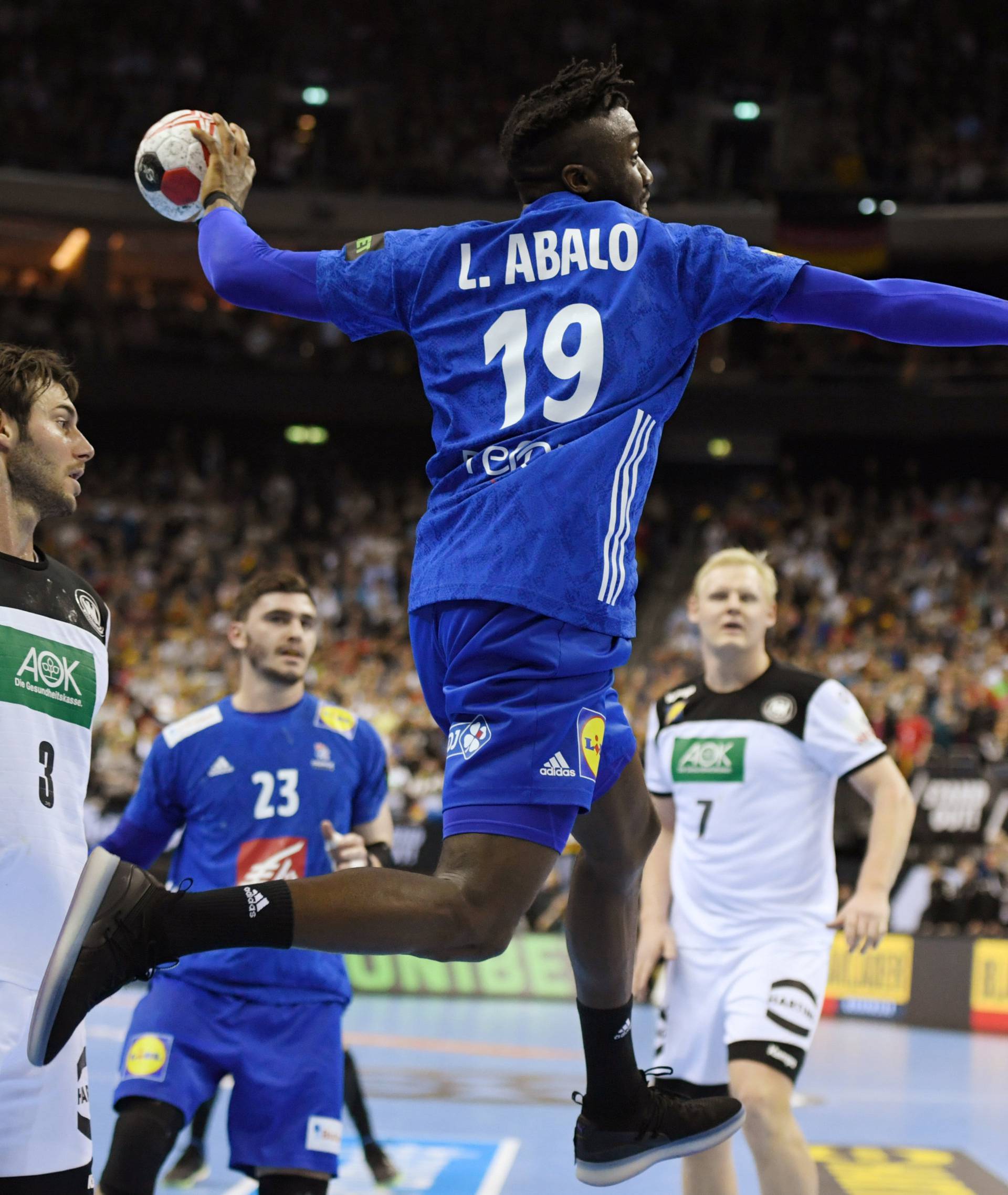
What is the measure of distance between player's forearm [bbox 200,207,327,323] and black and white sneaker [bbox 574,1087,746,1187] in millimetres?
2075

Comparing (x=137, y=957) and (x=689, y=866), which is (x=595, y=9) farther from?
(x=137, y=957)

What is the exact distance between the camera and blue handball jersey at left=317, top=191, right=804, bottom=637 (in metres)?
2.96

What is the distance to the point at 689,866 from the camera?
19.1ft

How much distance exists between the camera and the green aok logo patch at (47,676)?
3.19 meters

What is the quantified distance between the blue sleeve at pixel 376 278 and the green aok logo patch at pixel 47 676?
1.01 meters

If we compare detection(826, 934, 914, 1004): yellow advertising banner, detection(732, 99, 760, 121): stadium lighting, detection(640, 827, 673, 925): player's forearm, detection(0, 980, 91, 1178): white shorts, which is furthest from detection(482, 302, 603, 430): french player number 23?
A: detection(732, 99, 760, 121): stadium lighting

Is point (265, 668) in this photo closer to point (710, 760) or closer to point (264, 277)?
point (710, 760)

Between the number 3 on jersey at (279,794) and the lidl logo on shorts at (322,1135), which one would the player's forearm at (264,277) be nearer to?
the number 3 on jersey at (279,794)

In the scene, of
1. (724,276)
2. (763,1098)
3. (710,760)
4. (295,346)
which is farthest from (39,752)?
(295,346)

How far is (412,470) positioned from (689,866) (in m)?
21.8

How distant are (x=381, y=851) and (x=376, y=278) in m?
2.93

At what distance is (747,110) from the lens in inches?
1022

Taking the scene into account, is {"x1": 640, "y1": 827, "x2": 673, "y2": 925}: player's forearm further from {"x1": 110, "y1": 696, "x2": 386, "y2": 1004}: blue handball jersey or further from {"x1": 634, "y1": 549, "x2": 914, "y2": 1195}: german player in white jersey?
{"x1": 110, "y1": 696, "x2": 386, "y2": 1004}: blue handball jersey

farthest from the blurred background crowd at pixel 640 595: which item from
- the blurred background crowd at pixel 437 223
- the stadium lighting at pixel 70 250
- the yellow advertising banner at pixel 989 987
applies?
the stadium lighting at pixel 70 250
